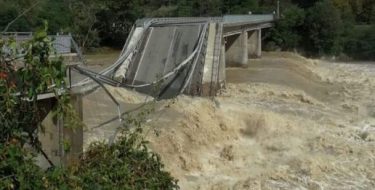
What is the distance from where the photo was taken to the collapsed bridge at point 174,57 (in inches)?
1174

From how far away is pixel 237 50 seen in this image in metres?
A: 46.4

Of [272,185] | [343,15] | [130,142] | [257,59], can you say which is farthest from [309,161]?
[343,15]

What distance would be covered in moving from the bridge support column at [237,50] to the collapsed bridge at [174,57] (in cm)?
706

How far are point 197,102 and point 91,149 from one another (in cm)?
1614

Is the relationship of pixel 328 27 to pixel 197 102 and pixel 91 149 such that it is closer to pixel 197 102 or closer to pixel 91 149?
pixel 197 102

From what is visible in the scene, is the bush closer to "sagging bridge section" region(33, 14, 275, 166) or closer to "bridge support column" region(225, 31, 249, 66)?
"sagging bridge section" region(33, 14, 275, 166)

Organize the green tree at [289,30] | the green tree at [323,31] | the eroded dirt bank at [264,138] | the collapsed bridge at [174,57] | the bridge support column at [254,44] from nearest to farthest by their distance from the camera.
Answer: the eroded dirt bank at [264,138]
the collapsed bridge at [174,57]
the bridge support column at [254,44]
the green tree at [323,31]
the green tree at [289,30]

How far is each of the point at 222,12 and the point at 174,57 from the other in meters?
38.5

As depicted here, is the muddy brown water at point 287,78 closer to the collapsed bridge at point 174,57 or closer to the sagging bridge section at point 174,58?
the sagging bridge section at point 174,58

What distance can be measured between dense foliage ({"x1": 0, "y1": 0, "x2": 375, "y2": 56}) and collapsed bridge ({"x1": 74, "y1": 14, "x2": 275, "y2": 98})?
51.1ft

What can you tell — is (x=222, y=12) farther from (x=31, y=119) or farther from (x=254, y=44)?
(x=31, y=119)

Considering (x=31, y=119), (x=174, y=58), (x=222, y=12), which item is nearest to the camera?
(x=31, y=119)

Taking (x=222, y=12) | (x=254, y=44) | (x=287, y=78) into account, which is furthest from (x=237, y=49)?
(x=222, y=12)

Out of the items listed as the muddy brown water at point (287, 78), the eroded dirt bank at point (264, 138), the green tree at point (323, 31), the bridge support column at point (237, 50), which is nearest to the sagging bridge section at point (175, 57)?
the eroded dirt bank at point (264, 138)
